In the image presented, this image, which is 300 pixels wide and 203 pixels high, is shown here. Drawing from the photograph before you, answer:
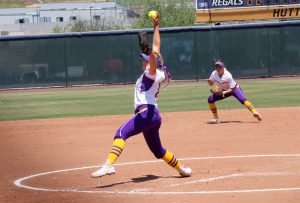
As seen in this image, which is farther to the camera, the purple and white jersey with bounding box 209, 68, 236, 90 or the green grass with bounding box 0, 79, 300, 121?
the green grass with bounding box 0, 79, 300, 121

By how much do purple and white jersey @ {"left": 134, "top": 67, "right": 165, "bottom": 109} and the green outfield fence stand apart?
25.0m

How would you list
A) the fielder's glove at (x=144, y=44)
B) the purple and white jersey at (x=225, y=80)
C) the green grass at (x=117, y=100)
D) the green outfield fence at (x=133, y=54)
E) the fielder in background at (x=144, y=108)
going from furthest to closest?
the green outfield fence at (x=133, y=54) → the green grass at (x=117, y=100) → the purple and white jersey at (x=225, y=80) → the fielder in background at (x=144, y=108) → the fielder's glove at (x=144, y=44)

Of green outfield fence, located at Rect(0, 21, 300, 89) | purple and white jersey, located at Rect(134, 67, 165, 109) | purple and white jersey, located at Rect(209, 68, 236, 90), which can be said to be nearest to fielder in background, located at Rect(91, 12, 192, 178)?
purple and white jersey, located at Rect(134, 67, 165, 109)

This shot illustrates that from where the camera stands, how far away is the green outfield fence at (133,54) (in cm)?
3519

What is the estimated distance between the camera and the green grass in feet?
73.3

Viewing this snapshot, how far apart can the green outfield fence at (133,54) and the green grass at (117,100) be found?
1664mm

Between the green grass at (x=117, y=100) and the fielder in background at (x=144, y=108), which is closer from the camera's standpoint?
the fielder in background at (x=144, y=108)

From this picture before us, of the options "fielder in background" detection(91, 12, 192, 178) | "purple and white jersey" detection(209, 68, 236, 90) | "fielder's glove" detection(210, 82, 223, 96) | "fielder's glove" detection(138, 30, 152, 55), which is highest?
"fielder's glove" detection(138, 30, 152, 55)

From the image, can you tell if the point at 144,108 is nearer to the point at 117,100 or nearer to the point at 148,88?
the point at 148,88

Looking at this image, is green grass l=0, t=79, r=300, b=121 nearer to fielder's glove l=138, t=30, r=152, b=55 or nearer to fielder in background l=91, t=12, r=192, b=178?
fielder in background l=91, t=12, r=192, b=178

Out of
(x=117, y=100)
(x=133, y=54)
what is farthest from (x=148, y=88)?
(x=133, y=54)

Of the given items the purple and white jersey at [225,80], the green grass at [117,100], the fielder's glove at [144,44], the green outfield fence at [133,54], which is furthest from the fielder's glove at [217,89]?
the green outfield fence at [133,54]

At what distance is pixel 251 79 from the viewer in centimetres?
3544

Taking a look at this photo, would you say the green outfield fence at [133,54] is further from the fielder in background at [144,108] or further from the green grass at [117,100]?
the fielder in background at [144,108]
